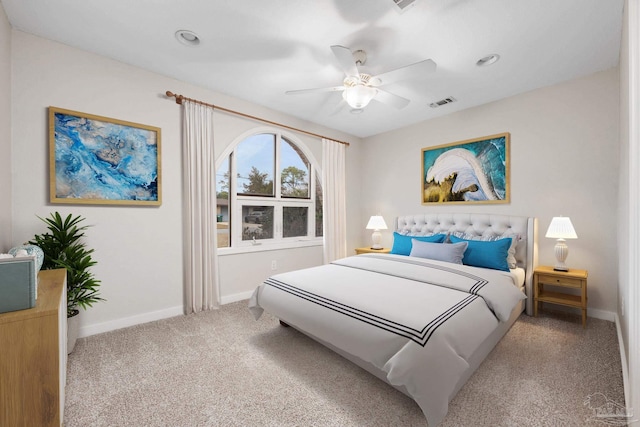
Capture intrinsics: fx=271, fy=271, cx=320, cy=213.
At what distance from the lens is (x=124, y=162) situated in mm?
2688

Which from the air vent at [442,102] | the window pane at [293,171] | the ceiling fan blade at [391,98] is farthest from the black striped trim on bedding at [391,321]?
the air vent at [442,102]

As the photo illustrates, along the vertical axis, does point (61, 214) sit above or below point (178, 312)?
above

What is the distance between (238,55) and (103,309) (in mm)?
2710

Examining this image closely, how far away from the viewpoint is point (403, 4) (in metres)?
1.80

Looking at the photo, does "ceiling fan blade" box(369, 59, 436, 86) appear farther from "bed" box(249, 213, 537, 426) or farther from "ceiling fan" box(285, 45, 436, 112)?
"bed" box(249, 213, 537, 426)

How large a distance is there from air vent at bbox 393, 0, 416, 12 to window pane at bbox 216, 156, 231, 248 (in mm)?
2535

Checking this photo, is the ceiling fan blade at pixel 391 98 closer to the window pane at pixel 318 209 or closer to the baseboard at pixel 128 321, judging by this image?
the window pane at pixel 318 209

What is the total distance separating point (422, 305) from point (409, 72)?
1762 millimetres

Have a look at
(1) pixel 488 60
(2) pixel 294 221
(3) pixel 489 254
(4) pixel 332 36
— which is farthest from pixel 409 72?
(2) pixel 294 221

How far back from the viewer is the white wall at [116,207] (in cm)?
223

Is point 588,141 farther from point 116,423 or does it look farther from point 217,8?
point 116,423

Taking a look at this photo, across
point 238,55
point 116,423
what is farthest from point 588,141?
point 116,423

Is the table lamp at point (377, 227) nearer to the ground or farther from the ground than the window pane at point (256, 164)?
nearer to the ground

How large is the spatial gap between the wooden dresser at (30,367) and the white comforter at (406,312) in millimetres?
1374
